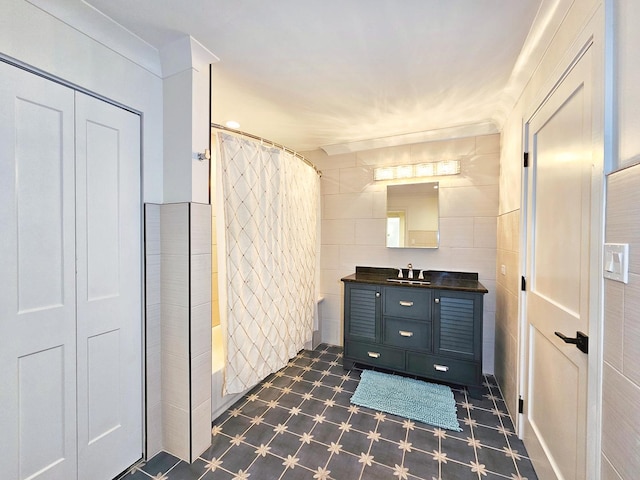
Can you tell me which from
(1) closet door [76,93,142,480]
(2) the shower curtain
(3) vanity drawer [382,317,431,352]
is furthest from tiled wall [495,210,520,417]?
(1) closet door [76,93,142,480]

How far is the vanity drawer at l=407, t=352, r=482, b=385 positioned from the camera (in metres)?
2.14

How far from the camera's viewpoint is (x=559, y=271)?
4.12ft

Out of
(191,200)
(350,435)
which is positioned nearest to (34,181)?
(191,200)

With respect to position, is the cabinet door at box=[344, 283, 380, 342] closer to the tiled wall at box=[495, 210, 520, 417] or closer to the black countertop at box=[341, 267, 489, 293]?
the black countertop at box=[341, 267, 489, 293]

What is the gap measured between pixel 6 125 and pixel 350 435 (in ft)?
7.73

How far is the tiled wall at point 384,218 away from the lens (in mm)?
2516

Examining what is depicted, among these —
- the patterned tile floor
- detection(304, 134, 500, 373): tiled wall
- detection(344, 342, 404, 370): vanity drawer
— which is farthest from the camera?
detection(304, 134, 500, 373): tiled wall

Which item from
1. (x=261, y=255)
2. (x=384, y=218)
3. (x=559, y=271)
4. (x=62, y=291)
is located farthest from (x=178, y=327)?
(x=384, y=218)

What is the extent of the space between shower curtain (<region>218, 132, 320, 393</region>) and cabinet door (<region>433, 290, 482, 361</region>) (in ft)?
4.14

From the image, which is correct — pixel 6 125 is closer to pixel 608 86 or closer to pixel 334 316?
pixel 608 86

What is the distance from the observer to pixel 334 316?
3135 millimetres

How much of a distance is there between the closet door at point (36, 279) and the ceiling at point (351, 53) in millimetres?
582

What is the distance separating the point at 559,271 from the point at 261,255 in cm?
182

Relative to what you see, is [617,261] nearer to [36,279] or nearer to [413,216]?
[413,216]
